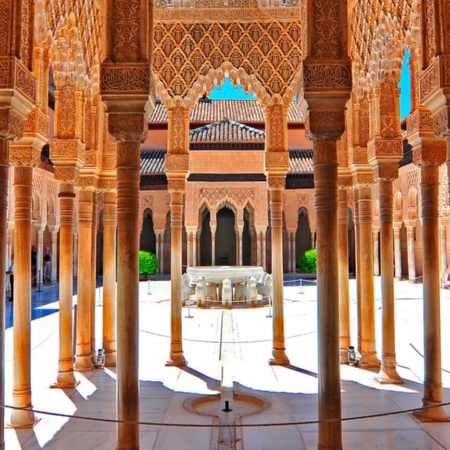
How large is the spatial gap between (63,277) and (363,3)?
4762 millimetres

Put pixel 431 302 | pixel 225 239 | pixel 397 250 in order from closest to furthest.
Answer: pixel 431 302 → pixel 397 250 → pixel 225 239

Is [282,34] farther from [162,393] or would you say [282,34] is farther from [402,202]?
[402,202]

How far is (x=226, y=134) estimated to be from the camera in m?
21.5

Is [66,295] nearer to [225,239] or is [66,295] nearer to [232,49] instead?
[232,49]

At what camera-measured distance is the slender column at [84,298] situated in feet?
18.8

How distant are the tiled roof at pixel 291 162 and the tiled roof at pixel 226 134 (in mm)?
2389

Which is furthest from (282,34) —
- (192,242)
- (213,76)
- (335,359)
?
(192,242)

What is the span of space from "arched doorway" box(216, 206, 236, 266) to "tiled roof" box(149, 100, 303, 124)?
5.56m

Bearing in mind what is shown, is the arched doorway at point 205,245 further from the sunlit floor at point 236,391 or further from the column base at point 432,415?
the column base at point 432,415

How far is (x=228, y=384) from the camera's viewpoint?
4.14 m

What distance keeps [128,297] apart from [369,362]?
3771mm

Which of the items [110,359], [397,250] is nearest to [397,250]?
[397,250]

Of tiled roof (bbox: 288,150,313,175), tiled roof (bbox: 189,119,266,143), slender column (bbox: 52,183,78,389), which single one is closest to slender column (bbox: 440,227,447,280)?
tiled roof (bbox: 288,150,313,175)

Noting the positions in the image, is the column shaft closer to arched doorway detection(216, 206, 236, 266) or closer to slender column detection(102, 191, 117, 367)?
slender column detection(102, 191, 117, 367)
